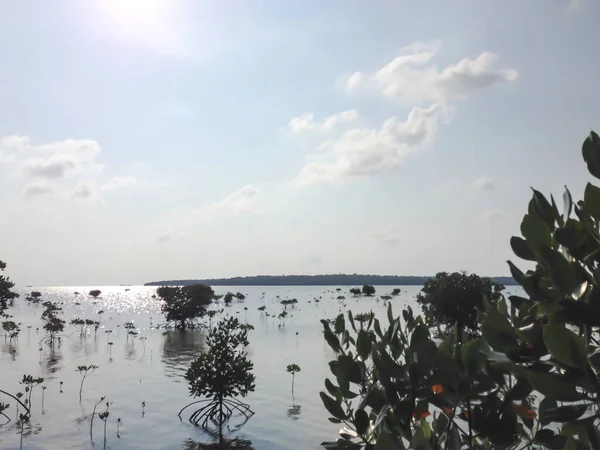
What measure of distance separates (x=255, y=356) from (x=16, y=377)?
17628 mm

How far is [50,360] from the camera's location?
38688mm

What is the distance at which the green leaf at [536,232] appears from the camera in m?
1.74

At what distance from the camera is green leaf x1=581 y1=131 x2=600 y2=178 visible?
1.83 m

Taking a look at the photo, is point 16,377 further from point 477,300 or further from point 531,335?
point 531,335

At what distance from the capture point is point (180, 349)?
44.8 metres

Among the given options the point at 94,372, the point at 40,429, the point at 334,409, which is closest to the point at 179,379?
the point at 94,372

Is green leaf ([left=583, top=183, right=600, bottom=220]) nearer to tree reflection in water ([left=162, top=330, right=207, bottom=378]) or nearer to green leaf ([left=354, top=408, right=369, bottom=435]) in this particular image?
green leaf ([left=354, top=408, right=369, bottom=435])

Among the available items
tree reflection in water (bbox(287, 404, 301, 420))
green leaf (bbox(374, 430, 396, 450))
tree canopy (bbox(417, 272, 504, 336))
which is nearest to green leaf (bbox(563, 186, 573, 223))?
green leaf (bbox(374, 430, 396, 450))

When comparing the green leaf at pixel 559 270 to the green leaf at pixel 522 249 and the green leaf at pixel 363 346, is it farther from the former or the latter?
the green leaf at pixel 363 346

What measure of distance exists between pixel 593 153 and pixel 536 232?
42cm


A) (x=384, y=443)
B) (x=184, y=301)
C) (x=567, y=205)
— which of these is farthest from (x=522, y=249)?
(x=184, y=301)

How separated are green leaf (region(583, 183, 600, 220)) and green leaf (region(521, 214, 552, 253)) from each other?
0.20 metres

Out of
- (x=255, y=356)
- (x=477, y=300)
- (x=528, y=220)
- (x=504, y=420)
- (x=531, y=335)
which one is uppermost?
(x=528, y=220)

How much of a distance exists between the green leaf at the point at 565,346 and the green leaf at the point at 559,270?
0.27 metres
